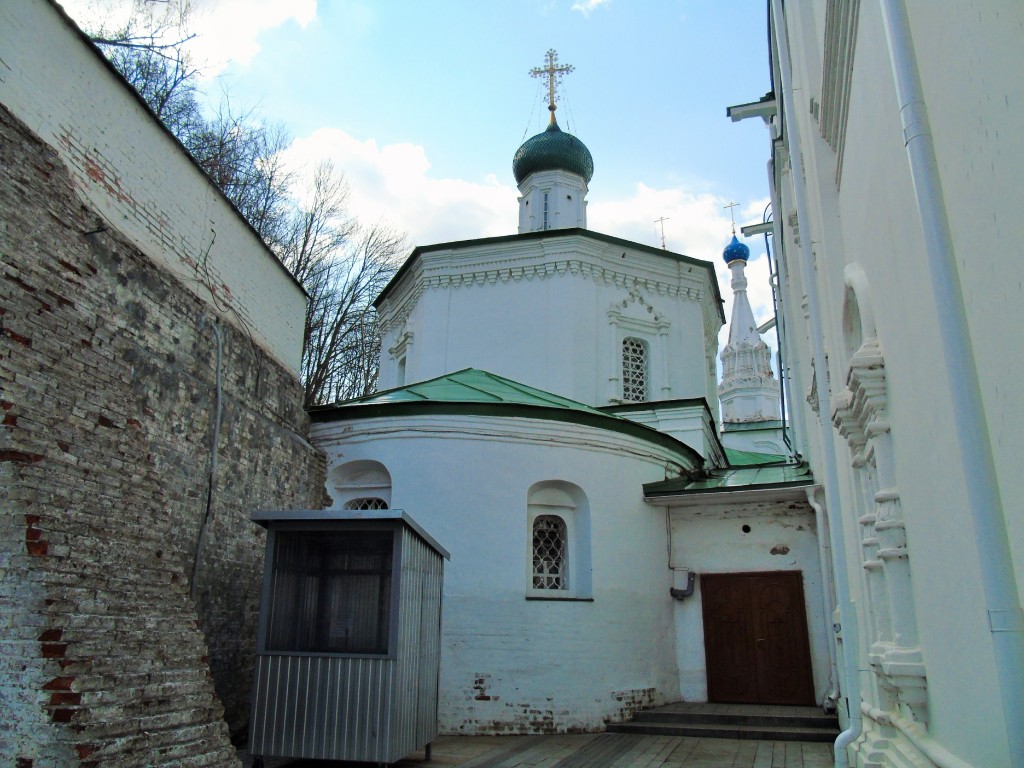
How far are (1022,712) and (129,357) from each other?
6.18 metres

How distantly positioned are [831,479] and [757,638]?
17.2ft

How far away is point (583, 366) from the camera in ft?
49.8

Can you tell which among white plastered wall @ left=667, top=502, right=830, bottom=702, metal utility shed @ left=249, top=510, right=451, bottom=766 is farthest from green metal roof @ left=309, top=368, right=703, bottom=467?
metal utility shed @ left=249, top=510, right=451, bottom=766

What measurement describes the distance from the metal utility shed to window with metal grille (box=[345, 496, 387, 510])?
2417mm

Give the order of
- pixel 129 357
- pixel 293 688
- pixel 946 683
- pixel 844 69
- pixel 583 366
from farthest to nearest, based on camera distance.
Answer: pixel 583 366 → pixel 293 688 → pixel 129 357 → pixel 844 69 → pixel 946 683

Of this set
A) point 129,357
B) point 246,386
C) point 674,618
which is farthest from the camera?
point 674,618

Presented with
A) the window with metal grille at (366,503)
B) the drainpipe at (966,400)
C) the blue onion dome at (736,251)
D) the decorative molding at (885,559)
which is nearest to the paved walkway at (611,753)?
the window with metal grille at (366,503)

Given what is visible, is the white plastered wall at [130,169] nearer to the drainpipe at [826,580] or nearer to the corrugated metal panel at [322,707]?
the corrugated metal panel at [322,707]

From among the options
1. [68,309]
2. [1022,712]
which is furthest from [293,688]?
Answer: [1022,712]

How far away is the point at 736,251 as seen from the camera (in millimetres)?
29109

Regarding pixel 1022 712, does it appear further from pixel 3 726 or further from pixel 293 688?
pixel 293 688

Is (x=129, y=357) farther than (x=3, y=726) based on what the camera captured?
Yes

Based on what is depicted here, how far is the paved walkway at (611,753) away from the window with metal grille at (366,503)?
3035 mm

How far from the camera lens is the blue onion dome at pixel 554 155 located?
18609 mm
